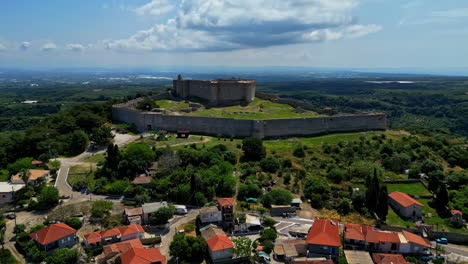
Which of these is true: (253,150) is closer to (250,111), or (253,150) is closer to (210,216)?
(210,216)

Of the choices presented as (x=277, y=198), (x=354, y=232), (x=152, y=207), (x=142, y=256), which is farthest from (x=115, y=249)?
(x=354, y=232)

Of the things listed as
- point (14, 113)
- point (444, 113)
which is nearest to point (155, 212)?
point (14, 113)

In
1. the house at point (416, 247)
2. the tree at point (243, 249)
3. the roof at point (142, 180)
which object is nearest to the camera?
the tree at point (243, 249)

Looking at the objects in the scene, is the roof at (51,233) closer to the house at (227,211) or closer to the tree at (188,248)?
the tree at (188,248)

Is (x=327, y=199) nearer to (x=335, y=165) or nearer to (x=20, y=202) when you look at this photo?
(x=335, y=165)

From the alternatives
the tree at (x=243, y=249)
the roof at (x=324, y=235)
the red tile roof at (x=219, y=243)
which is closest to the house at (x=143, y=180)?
the red tile roof at (x=219, y=243)
